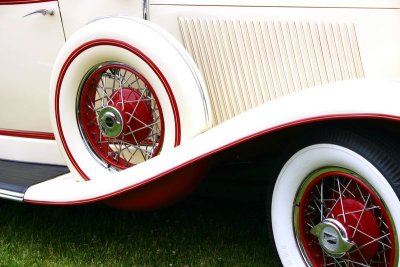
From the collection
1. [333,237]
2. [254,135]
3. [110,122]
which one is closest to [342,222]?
[333,237]

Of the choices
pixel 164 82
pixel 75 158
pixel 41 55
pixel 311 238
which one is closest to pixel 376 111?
pixel 311 238

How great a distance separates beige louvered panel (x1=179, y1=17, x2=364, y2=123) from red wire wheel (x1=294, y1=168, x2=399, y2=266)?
593mm

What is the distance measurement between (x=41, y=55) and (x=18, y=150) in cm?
57

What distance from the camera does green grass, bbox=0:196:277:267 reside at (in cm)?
329

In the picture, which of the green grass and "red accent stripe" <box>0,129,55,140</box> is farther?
"red accent stripe" <box>0,129,55,140</box>

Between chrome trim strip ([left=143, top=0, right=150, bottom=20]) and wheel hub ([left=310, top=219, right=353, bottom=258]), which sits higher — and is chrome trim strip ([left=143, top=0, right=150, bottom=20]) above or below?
above

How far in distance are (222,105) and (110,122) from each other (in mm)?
523

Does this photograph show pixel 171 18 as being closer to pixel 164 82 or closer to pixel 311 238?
pixel 164 82

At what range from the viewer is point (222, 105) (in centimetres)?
321

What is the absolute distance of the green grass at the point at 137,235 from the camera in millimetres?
3285

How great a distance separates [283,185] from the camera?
2602mm

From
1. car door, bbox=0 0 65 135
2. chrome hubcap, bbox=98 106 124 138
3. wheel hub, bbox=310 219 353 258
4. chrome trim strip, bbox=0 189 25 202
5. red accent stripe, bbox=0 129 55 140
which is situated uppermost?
car door, bbox=0 0 65 135

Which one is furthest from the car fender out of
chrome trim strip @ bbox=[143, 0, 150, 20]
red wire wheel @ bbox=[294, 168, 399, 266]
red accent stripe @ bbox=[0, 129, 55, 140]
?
chrome trim strip @ bbox=[143, 0, 150, 20]

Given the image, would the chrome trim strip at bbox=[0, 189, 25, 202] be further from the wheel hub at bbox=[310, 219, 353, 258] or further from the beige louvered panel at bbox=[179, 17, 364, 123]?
the wheel hub at bbox=[310, 219, 353, 258]
